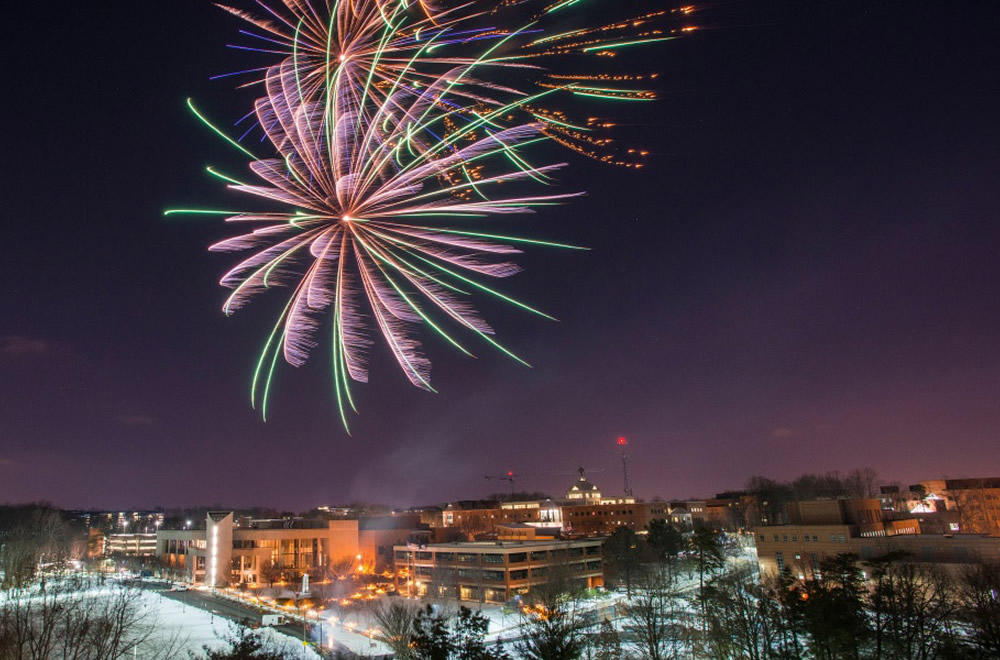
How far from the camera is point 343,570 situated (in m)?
77.6

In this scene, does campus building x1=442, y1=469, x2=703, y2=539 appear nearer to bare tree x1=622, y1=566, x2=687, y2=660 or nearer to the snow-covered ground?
bare tree x1=622, y1=566, x2=687, y2=660

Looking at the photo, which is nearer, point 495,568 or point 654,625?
point 654,625

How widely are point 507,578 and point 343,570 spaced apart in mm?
30172

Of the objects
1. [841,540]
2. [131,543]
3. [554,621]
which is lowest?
[131,543]

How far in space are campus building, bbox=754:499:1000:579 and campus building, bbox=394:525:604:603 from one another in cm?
1818

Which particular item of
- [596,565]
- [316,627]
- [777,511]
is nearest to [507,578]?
[596,565]

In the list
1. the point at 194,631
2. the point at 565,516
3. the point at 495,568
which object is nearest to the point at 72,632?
the point at 194,631

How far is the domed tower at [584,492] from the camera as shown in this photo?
487 ft

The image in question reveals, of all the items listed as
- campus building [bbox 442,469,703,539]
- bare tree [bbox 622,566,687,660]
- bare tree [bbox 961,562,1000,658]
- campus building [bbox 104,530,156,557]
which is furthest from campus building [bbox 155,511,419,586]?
bare tree [bbox 961,562,1000,658]

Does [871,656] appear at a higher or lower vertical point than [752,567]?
higher

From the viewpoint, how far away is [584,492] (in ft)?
495

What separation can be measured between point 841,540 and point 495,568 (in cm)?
2954

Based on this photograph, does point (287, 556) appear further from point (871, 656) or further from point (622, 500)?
point (622, 500)

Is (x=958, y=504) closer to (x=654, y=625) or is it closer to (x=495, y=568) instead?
(x=495, y=568)
